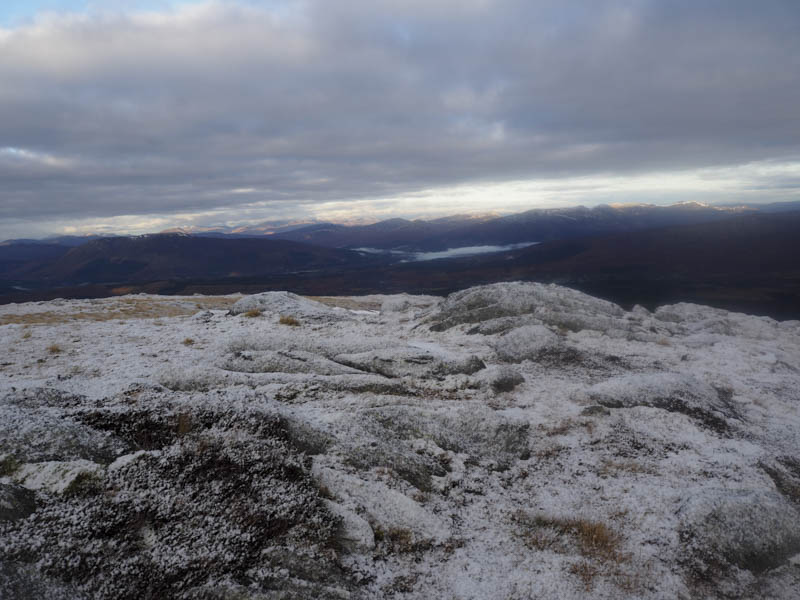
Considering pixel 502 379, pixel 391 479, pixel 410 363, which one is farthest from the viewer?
pixel 410 363

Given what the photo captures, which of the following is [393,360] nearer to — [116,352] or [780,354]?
[116,352]

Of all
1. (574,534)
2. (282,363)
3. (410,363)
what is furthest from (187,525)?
(410,363)

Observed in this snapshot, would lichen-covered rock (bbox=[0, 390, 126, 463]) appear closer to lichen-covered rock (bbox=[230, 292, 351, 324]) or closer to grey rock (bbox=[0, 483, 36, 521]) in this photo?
grey rock (bbox=[0, 483, 36, 521])

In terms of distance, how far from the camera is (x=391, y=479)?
9.84 m

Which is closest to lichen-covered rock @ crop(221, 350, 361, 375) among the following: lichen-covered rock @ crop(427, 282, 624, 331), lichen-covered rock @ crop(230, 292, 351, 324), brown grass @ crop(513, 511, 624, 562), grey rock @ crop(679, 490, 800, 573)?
lichen-covered rock @ crop(230, 292, 351, 324)

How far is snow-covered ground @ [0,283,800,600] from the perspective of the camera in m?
7.08

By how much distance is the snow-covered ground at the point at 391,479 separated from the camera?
23.2ft

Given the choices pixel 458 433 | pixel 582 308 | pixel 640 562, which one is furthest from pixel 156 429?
pixel 582 308

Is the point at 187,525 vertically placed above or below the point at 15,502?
below

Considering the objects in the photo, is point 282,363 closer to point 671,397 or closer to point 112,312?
point 671,397

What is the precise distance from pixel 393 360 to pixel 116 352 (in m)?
13.2

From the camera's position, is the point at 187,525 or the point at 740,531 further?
the point at 740,531

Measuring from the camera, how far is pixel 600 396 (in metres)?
14.6

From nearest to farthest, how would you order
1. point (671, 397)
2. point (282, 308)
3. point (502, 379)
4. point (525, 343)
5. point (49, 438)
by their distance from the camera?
point (49, 438) → point (671, 397) → point (502, 379) → point (525, 343) → point (282, 308)
